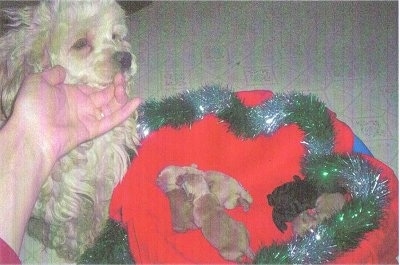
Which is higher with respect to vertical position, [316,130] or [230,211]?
[316,130]

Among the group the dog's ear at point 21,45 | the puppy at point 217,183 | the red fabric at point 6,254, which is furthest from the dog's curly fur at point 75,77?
the red fabric at point 6,254

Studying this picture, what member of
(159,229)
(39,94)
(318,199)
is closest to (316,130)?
(318,199)

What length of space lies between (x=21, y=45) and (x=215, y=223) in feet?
1.33

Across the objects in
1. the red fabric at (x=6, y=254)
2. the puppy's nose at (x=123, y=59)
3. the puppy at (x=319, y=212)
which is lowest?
the red fabric at (x=6, y=254)

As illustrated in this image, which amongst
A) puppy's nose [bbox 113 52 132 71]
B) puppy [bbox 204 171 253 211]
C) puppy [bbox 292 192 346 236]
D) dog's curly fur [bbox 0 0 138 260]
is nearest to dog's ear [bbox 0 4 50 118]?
dog's curly fur [bbox 0 0 138 260]

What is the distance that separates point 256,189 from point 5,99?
41 centimetres

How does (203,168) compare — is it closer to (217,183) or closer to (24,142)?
(217,183)

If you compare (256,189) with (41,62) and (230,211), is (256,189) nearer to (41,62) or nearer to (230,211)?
(230,211)

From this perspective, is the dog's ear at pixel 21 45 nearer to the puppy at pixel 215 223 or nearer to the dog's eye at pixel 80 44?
the dog's eye at pixel 80 44

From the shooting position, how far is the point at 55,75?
29.8 inches

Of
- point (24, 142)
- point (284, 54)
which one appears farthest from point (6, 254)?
point (284, 54)

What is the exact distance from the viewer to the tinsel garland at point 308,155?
0.61 meters

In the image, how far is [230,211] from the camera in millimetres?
778

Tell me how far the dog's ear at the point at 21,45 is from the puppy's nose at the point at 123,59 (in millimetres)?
112
